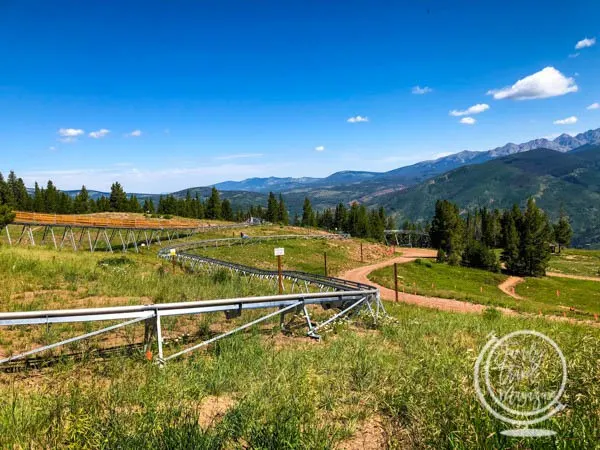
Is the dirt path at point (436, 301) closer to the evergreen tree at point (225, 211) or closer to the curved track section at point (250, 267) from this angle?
the curved track section at point (250, 267)

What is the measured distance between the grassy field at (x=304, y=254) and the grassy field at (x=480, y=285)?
779 centimetres

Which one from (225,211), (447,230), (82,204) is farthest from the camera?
(225,211)

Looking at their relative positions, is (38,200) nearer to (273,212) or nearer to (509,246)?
(273,212)

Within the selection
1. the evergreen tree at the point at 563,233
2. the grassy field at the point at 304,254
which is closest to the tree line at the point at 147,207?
the grassy field at the point at 304,254

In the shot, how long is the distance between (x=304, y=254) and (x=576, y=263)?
87973 mm

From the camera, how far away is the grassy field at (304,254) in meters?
50.8

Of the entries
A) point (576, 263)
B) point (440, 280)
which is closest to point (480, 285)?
point (440, 280)

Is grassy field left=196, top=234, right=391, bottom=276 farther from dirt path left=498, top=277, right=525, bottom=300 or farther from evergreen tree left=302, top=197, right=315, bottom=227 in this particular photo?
evergreen tree left=302, top=197, right=315, bottom=227

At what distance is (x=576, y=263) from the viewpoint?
102062 mm

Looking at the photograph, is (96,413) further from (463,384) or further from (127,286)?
(127,286)

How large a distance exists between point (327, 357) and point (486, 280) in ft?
191

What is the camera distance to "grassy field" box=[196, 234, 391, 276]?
167 ft

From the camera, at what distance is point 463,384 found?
535cm

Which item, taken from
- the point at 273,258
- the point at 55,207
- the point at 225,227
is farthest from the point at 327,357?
the point at 55,207
